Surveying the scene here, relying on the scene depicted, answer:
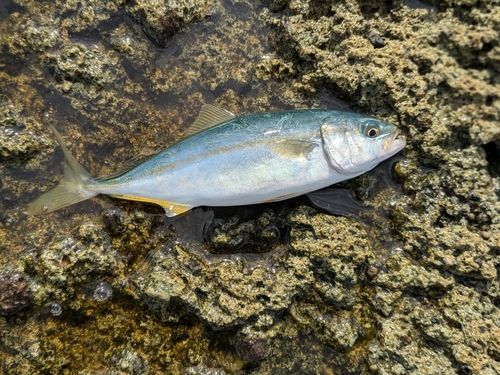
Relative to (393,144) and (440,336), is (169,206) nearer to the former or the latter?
(393,144)

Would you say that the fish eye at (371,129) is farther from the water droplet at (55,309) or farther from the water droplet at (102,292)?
the water droplet at (55,309)

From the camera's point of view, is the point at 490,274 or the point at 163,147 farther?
the point at 163,147

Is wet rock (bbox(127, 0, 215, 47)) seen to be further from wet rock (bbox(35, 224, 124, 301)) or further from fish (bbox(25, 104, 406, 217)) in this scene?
wet rock (bbox(35, 224, 124, 301))

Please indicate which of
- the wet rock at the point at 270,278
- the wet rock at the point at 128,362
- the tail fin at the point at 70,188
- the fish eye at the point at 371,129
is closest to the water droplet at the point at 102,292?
the wet rock at the point at 270,278

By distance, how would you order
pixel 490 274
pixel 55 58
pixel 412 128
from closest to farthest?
pixel 490 274 → pixel 412 128 → pixel 55 58

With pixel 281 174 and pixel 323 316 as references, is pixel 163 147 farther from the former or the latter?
pixel 323 316

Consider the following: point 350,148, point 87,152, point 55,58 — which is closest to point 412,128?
point 350,148

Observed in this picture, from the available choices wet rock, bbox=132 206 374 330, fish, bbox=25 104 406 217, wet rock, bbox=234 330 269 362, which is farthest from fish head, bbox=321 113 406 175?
wet rock, bbox=234 330 269 362

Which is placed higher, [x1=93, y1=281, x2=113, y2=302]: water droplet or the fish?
the fish
